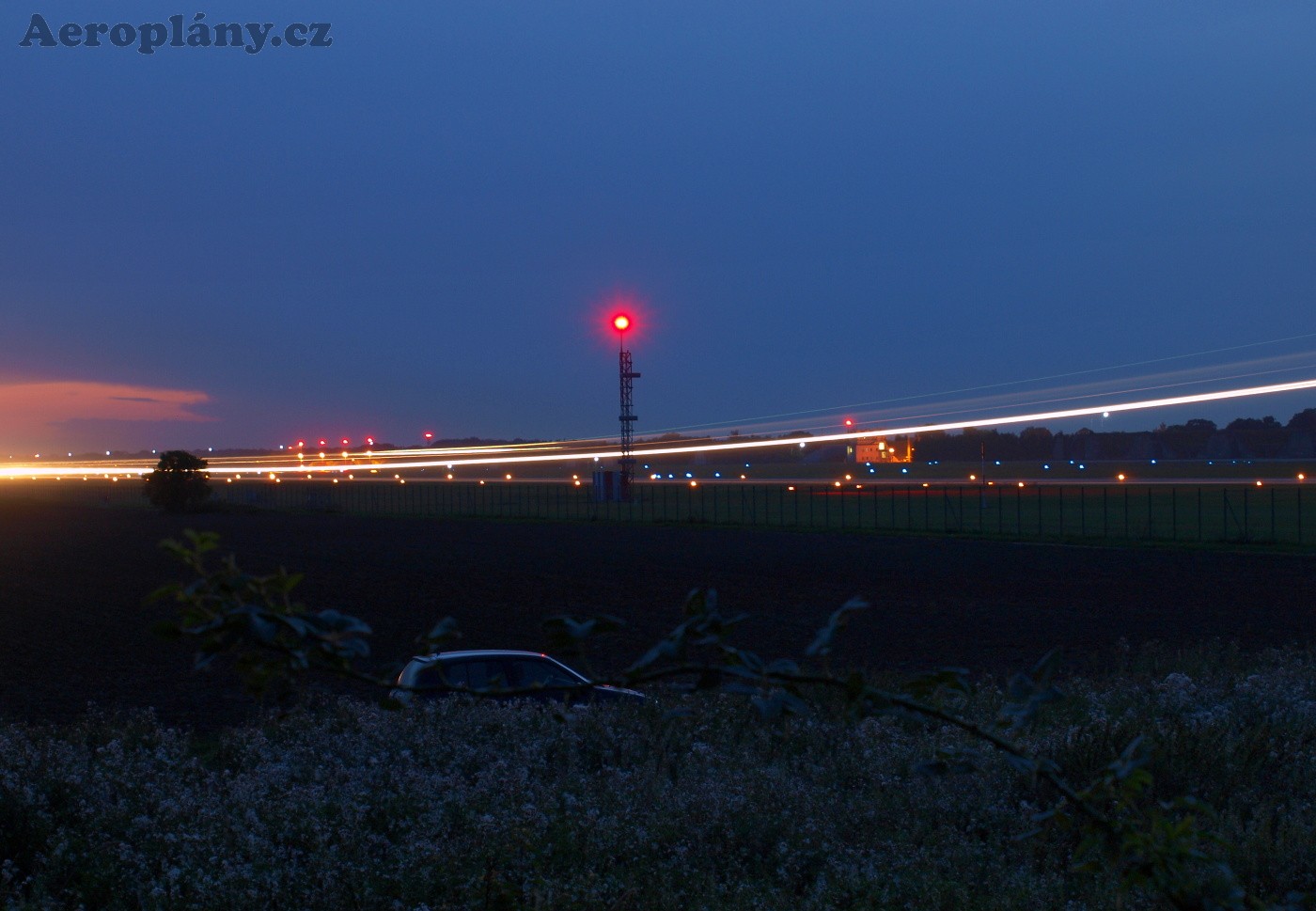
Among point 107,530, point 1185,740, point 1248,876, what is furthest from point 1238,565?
point 107,530

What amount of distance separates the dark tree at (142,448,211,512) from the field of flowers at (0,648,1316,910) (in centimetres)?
7205

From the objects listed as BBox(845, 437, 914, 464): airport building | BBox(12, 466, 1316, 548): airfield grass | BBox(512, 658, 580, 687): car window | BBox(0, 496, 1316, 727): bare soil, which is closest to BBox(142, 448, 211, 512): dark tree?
BBox(12, 466, 1316, 548): airfield grass

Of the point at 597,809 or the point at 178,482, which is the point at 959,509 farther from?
the point at 597,809

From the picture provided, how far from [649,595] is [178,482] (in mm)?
59062

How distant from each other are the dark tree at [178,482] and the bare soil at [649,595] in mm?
26552

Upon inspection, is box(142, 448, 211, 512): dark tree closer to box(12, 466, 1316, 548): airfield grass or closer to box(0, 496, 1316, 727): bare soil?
box(12, 466, 1316, 548): airfield grass

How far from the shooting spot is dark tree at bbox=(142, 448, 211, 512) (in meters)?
78.4

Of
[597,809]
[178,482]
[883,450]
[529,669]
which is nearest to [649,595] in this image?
[529,669]

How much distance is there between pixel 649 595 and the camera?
95.1 ft

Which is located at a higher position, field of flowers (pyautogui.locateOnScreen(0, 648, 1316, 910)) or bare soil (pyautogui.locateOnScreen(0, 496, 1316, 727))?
field of flowers (pyautogui.locateOnScreen(0, 648, 1316, 910))

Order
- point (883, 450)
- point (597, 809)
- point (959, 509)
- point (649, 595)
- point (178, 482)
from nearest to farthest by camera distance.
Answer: point (597, 809) → point (649, 595) → point (959, 509) → point (178, 482) → point (883, 450)

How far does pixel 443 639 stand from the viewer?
2.04 metres

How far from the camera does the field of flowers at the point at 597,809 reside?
247 inches

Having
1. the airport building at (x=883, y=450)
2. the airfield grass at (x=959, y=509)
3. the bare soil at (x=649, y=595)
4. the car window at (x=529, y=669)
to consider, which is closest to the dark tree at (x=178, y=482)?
the airfield grass at (x=959, y=509)
